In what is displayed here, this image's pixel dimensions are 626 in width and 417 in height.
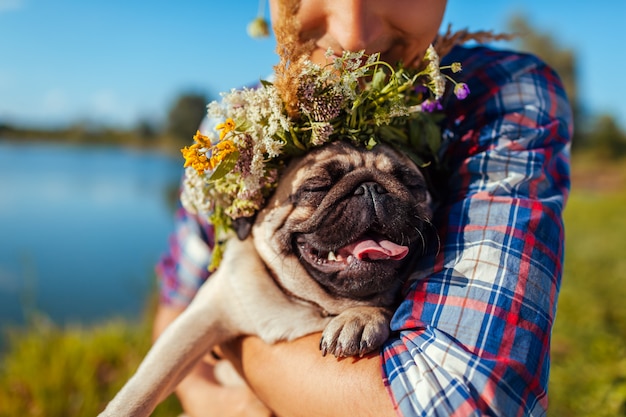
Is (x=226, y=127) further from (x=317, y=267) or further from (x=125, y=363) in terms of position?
(x=125, y=363)

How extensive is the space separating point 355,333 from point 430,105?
75 centimetres

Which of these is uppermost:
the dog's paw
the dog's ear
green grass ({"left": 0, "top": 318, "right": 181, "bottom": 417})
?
the dog's ear

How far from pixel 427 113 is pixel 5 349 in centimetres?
459

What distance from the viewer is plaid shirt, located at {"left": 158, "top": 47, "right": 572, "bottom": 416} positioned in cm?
143

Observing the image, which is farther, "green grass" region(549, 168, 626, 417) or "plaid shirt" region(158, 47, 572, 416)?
"green grass" region(549, 168, 626, 417)

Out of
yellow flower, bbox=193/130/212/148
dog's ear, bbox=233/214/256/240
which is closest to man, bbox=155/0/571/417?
dog's ear, bbox=233/214/256/240

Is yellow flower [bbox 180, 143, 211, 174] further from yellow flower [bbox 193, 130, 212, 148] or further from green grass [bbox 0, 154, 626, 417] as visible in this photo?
green grass [bbox 0, 154, 626, 417]

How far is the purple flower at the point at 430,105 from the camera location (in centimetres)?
182

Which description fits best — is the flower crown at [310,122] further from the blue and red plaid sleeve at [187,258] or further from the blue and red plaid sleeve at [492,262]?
the blue and red plaid sleeve at [187,258]

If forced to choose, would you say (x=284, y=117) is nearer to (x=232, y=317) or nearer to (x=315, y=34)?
(x=315, y=34)

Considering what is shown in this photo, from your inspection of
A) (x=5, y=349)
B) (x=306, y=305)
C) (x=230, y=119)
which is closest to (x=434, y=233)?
(x=306, y=305)

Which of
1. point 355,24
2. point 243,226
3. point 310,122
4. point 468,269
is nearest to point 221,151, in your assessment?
point 310,122

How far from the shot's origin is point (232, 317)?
6.45 feet

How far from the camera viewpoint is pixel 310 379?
1699 millimetres
